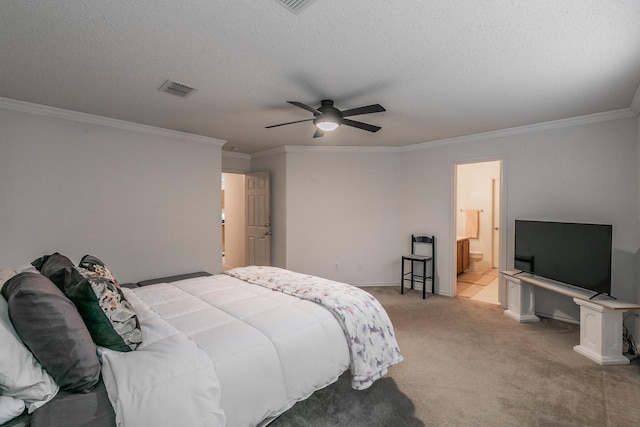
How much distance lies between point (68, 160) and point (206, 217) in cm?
173

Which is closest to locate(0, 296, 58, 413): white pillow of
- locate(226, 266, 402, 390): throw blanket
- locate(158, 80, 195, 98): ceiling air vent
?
locate(226, 266, 402, 390): throw blanket

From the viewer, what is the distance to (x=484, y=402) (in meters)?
2.13

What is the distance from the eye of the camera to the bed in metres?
1.26

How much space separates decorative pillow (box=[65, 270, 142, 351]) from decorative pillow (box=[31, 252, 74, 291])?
17 centimetres

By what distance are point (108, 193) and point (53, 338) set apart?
9.31 ft

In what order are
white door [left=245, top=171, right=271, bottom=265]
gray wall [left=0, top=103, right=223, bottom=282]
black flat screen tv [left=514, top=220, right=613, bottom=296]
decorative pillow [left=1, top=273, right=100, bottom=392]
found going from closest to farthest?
decorative pillow [left=1, top=273, right=100, bottom=392] → black flat screen tv [left=514, top=220, right=613, bottom=296] → gray wall [left=0, top=103, right=223, bottom=282] → white door [left=245, top=171, right=271, bottom=265]

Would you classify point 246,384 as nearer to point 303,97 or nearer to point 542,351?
point 303,97

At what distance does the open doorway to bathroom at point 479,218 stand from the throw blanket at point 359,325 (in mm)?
4374

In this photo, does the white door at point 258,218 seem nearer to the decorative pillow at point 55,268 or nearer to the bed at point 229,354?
the bed at point 229,354

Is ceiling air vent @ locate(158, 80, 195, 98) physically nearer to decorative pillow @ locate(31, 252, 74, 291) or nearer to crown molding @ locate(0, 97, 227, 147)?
crown molding @ locate(0, 97, 227, 147)

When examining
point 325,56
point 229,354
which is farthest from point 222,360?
point 325,56

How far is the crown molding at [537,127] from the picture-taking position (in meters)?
3.27

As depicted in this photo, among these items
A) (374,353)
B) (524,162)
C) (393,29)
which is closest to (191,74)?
(393,29)

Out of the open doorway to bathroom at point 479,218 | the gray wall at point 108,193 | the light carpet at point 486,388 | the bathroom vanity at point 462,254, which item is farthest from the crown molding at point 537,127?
the gray wall at point 108,193
